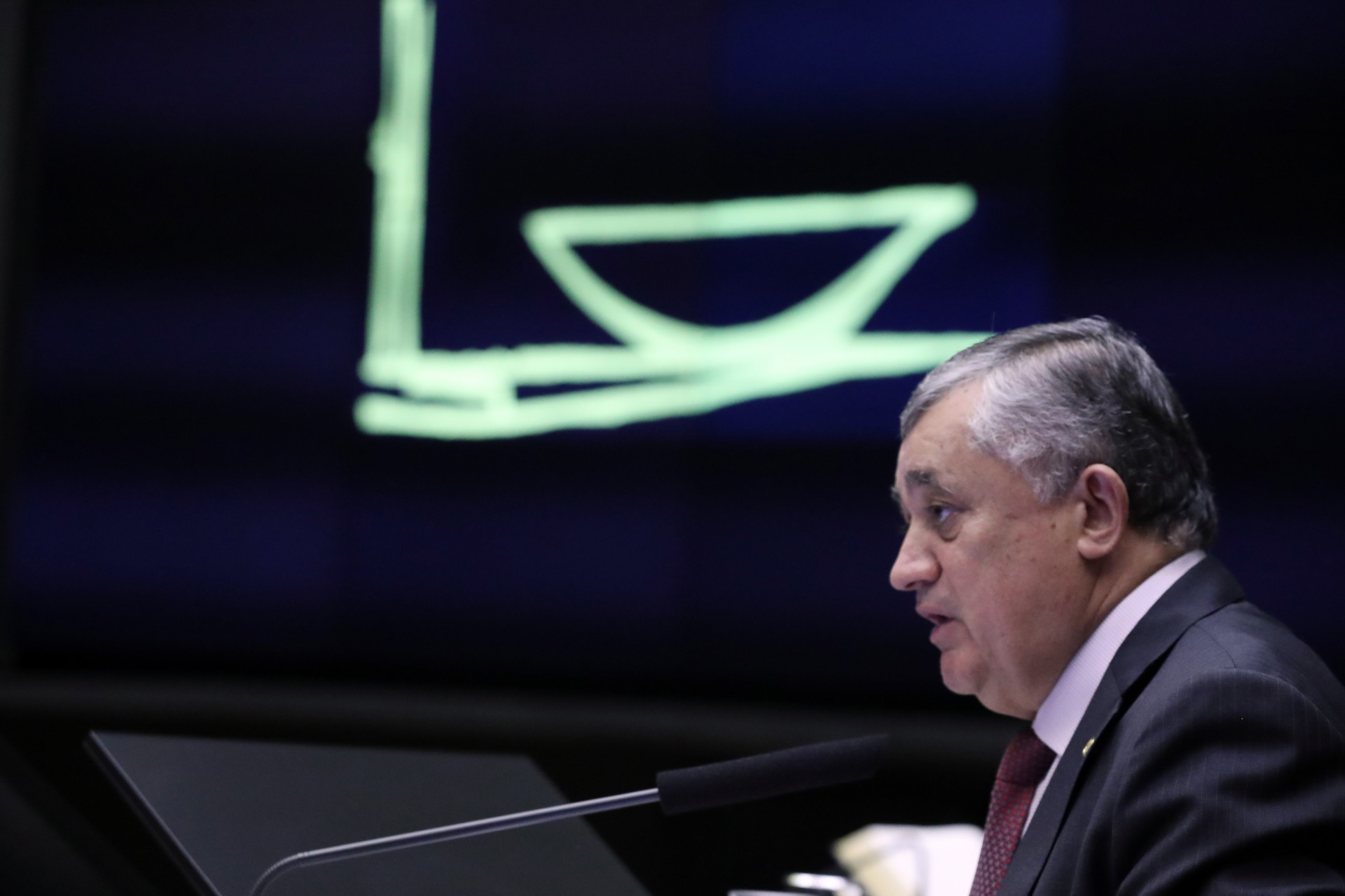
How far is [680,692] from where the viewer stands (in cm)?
286

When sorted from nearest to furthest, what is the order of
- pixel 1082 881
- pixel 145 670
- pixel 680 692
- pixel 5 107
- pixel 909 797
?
1. pixel 1082 881
2. pixel 909 797
3. pixel 680 692
4. pixel 145 670
5. pixel 5 107

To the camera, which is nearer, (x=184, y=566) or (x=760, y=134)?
(x=760, y=134)

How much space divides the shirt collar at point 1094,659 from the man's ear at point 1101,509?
0.06 m

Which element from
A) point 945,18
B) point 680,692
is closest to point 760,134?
point 945,18

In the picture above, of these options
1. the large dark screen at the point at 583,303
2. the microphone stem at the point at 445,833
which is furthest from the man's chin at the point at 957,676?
the large dark screen at the point at 583,303

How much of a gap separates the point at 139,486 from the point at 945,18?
2202mm

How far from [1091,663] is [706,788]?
1.40 feet

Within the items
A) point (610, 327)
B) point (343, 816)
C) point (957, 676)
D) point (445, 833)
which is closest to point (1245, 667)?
point (957, 676)

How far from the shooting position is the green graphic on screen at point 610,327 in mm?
2805

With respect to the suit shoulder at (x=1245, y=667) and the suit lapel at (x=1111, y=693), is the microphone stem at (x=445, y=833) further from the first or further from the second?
the suit shoulder at (x=1245, y=667)

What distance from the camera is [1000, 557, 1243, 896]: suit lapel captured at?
1220 mm

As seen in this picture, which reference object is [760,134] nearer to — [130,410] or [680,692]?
[680,692]

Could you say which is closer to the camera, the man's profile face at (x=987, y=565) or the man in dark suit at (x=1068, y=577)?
the man in dark suit at (x=1068, y=577)

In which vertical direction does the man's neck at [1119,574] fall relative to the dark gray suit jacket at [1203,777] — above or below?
above
